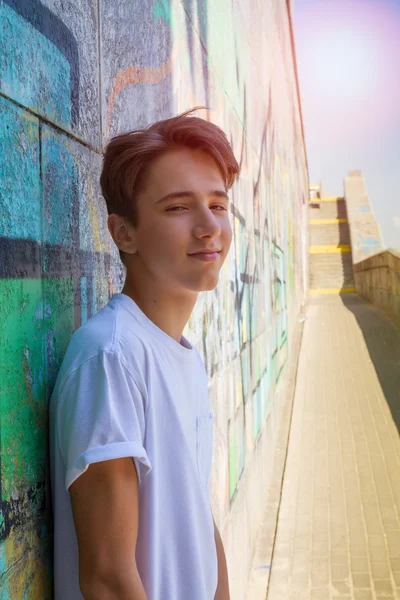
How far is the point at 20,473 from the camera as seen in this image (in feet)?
3.67

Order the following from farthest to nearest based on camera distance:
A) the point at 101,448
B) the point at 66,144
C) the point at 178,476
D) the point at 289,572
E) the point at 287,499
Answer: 1. the point at 287,499
2. the point at 289,572
3. the point at 66,144
4. the point at 178,476
5. the point at 101,448

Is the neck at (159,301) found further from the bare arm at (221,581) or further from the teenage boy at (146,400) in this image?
the bare arm at (221,581)

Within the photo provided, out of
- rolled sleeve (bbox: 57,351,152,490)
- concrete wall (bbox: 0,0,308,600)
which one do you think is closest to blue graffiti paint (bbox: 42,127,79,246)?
concrete wall (bbox: 0,0,308,600)

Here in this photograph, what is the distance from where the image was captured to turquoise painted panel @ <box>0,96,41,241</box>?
1.08m

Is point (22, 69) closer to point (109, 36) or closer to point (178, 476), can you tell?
point (109, 36)

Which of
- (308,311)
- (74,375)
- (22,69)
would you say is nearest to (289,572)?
(74,375)

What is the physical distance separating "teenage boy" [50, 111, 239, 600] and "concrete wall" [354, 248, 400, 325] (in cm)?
1204

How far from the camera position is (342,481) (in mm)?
5977

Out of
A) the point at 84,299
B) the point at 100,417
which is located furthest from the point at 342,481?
the point at 100,417

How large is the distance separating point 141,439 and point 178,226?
1.61 feet

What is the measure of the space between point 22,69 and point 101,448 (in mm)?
716

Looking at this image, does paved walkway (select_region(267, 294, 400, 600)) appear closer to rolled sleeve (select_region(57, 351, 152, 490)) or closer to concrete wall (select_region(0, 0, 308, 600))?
concrete wall (select_region(0, 0, 308, 600))

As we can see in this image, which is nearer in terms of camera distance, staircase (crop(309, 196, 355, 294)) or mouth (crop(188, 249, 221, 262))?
mouth (crop(188, 249, 221, 262))

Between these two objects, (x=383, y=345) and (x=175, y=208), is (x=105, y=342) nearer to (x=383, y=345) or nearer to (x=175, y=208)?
(x=175, y=208)
